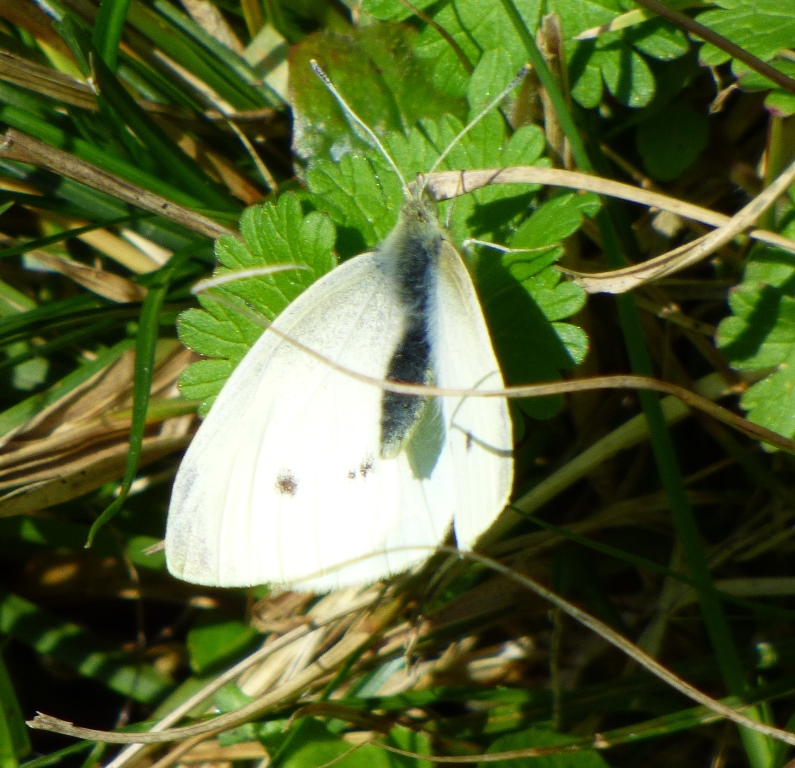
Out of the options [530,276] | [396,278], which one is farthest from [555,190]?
[396,278]

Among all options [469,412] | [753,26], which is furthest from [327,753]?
[753,26]

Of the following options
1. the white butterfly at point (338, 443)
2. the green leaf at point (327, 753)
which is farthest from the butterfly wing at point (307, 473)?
the green leaf at point (327, 753)

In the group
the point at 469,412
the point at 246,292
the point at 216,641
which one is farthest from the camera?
the point at 216,641

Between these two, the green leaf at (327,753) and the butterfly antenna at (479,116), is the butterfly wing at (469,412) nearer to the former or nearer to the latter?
the butterfly antenna at (479,116)

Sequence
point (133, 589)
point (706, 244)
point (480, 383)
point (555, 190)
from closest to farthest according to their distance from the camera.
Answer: point (480, 383) → point (706, 244) → point (555, 190) → point (133, 589)

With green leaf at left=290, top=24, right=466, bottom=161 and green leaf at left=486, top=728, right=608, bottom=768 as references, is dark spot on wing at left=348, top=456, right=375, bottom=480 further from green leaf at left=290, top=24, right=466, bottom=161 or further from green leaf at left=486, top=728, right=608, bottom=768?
green leaf at left=290, top=24, right=466, bottom=161

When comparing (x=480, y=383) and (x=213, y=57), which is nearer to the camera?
(x=480, y=383)

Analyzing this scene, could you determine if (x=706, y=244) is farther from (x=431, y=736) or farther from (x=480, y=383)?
(x=431, y=736)

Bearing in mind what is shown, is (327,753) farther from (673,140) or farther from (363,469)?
(673,140)
